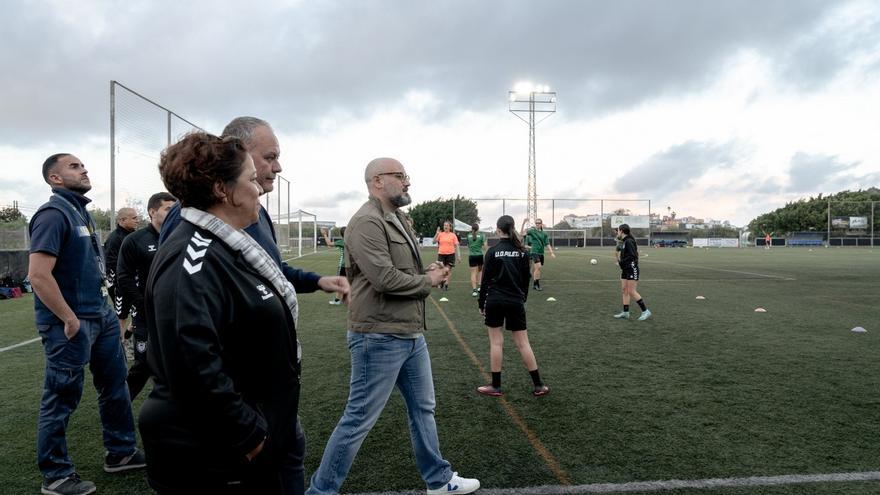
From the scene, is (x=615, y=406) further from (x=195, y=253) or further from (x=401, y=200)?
(x=195, y=253)

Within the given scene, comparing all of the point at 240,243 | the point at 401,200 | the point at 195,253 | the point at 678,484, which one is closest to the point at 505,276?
the point at 678,484

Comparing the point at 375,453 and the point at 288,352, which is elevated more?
the point at 288,352

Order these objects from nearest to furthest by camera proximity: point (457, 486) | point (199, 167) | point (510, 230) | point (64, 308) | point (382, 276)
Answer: point (199, 167) < point (382, 276) < point (64, 308) < point (457, 486) < point (510, 230)

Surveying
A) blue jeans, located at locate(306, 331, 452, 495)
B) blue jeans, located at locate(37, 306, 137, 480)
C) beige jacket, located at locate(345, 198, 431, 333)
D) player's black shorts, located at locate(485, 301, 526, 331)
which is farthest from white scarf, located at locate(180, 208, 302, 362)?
player's black shorts, located at locate(485, 301, 526, 331)

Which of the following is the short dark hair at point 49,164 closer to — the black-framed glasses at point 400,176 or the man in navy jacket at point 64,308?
the man in navy jacket at point 64,308

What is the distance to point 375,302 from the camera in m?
3.00

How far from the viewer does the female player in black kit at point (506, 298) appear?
5.35 metres

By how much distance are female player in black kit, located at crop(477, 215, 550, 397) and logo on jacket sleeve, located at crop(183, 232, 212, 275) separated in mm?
4030

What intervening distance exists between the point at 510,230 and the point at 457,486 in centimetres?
282

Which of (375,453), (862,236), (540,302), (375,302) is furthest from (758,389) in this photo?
(862,236)

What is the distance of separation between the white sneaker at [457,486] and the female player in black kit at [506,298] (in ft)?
6.60

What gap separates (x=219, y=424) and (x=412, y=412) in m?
1.84

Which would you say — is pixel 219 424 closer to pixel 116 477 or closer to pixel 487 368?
pixel 116 477

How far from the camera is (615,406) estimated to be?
201 inches
